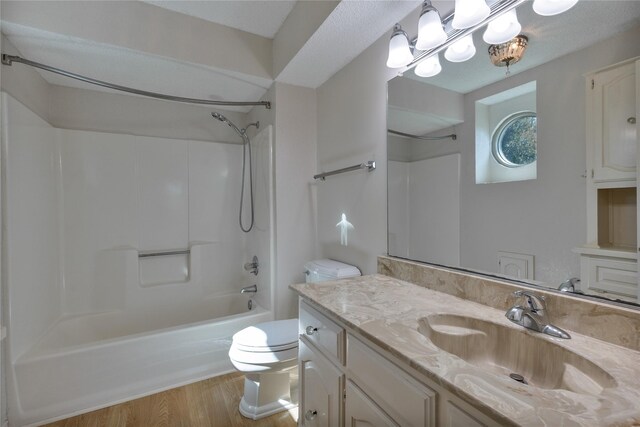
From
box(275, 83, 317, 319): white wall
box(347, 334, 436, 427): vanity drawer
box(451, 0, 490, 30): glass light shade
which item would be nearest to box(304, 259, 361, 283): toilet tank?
box(275, 83, 317, 319): white wall

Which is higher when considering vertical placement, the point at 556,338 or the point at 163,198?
the point at 163,198

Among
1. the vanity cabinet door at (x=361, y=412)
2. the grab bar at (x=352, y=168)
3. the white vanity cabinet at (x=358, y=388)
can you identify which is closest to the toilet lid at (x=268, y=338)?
the white vanity cabinet at (x=358, y=388)

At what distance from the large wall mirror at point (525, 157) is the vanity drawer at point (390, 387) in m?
0.60

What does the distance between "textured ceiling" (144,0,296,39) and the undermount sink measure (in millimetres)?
1971

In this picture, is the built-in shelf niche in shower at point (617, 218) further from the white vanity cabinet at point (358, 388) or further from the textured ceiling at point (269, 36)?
the white vanity cabinet at point (358, 388)

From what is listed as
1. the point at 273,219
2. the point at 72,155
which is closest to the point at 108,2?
the point at 72,155

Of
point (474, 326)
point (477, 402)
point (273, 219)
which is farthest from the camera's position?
point (273, 219)

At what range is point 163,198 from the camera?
2.62 metres

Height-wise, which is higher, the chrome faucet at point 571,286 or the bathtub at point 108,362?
the chrome faucet at point 571,286

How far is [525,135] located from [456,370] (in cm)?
83

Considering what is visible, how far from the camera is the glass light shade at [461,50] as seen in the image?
45.9 inches

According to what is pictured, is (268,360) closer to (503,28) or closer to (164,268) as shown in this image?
(164,268)

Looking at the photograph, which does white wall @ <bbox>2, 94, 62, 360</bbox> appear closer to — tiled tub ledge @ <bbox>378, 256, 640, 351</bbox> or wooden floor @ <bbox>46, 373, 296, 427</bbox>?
wooden floor @ <bbox>46, 373, 296, 427</bbox>

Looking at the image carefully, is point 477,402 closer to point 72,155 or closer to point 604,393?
point 604,393
